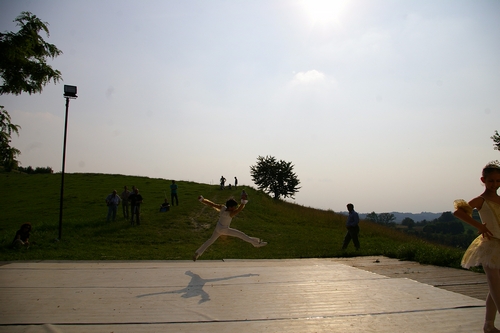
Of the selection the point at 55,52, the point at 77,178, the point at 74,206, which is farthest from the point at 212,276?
the point at 77,178

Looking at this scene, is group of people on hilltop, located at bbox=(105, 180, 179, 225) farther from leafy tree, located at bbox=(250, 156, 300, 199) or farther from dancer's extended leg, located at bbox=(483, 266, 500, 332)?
leafy tree, located at bbox=(250, 156, 300, 199)

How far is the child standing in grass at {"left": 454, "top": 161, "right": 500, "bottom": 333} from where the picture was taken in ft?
13.8

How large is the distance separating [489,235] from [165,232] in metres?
19.9

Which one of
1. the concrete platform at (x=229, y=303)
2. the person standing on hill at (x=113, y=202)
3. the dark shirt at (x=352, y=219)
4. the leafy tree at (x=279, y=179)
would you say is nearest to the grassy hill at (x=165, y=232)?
the person standing on hill at (x=113, y=202)

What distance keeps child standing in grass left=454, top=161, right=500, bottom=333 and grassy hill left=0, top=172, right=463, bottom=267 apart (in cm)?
564

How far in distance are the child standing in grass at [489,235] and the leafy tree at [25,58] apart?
12.3 metres

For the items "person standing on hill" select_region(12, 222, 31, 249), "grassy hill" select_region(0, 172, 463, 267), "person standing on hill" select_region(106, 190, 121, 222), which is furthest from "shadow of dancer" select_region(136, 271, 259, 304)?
"person standing on hill" select_region(106, 190, 121, 222)

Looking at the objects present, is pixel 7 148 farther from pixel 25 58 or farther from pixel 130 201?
pixel 130 201

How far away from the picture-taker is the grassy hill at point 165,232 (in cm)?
1417

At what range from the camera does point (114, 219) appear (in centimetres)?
2430

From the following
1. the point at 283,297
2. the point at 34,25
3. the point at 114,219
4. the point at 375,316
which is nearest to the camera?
the point at 375,316

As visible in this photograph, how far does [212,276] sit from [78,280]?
8.86 feet

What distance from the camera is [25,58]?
11.6 metres

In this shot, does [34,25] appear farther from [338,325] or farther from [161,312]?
[338,325]
